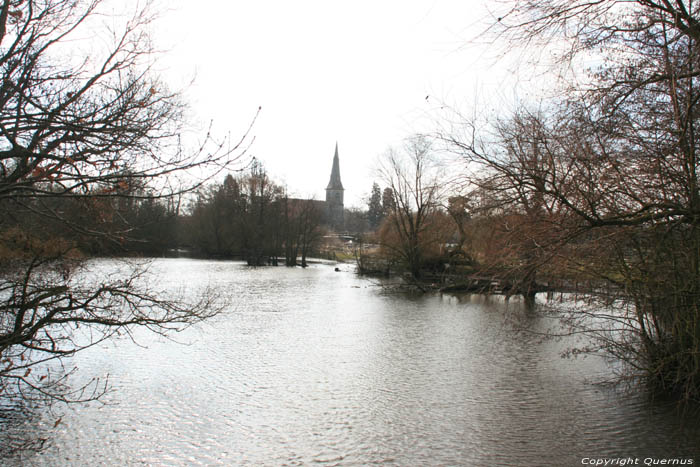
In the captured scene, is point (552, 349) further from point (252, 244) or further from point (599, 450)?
point (252, 244)

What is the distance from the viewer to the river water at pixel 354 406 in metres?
6.31

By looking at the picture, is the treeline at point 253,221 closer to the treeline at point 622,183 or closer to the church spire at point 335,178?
the treeline at point 622,183

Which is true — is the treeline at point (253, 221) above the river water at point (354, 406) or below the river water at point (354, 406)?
above

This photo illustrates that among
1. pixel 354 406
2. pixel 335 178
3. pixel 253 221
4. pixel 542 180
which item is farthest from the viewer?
pixel 335 178

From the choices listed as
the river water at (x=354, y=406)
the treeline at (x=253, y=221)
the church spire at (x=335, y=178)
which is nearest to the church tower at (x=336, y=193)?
the church spire at (x=335, y=178)

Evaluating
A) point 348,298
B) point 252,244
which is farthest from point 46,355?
point 252,244

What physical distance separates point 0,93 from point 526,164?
582cm

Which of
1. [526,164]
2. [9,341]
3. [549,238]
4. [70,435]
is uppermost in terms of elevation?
[526,164]

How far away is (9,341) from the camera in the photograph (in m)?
5.93

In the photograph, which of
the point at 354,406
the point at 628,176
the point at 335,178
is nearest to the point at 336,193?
the point at 335,178

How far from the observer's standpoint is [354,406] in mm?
7984

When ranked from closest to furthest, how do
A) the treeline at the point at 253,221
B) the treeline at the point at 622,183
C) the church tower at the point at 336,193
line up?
the treeline at the point at 622,183, the treeline at the point at 253,221, the church tower at the point at 336,193

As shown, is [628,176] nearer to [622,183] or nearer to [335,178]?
[622,183]

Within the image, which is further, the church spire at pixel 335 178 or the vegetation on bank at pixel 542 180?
the church spire at pixel 335 178
